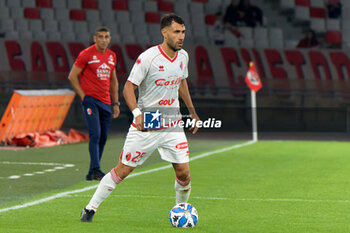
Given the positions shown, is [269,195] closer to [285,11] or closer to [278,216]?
[278,216]

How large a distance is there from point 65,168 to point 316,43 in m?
18.3

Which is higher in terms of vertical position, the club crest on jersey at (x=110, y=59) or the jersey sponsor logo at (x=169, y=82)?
the jersey sponsor logo at (x=169, y=82)

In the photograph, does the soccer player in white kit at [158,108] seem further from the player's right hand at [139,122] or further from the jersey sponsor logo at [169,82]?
the player's right hand at [139,122]

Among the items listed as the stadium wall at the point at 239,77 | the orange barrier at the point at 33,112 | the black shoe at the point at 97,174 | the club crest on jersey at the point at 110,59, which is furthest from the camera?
the stadium wall at the point at 239,77

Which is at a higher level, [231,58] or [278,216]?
[278,216]

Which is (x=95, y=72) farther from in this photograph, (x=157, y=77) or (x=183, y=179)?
(x=183, y=179)

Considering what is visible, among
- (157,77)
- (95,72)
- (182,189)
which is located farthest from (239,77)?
(157,77)

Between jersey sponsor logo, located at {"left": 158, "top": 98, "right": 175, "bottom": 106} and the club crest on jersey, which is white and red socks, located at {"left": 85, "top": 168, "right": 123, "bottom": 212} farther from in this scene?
the club crest on jersey

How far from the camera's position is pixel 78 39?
29.8 metres

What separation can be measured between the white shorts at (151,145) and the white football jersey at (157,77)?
25cm

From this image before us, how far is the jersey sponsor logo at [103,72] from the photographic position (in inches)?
476

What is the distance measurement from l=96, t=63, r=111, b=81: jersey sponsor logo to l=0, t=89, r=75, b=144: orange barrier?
6354 millimetres

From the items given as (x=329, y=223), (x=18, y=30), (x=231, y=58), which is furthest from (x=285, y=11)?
(x=329, y=223)

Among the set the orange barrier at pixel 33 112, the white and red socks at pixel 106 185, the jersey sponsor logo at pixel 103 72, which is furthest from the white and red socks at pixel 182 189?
the orange barrier at pixel 33 112
